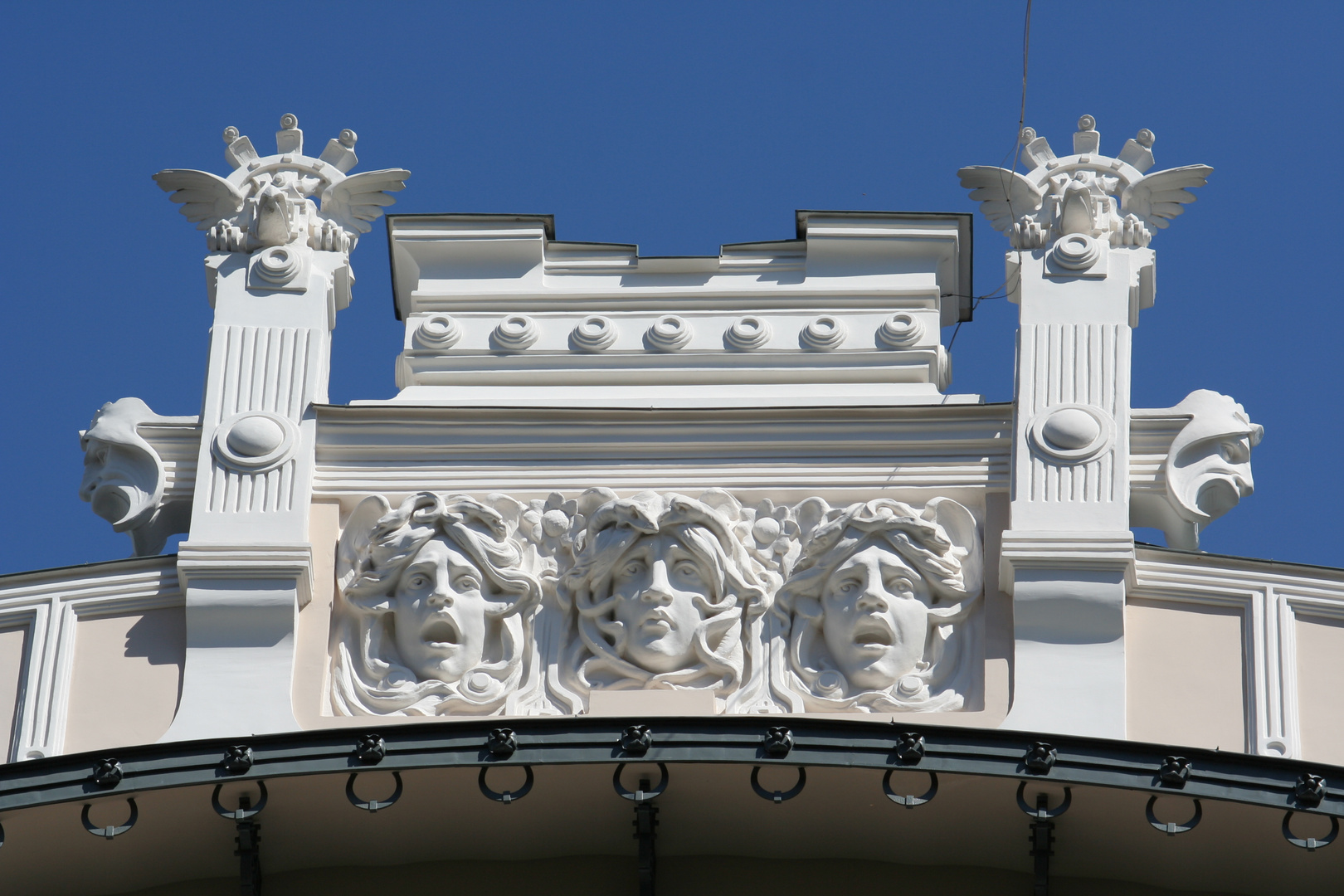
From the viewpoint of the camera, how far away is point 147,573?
1320 centimetres

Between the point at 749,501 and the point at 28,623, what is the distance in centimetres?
311

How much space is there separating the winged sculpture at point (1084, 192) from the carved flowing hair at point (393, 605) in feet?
9.10

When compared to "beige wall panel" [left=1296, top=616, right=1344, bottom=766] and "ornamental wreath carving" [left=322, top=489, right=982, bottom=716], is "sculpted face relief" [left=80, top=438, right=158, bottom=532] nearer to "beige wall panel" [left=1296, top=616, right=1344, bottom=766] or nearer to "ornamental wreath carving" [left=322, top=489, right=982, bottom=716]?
"ornamental wreath carving" [left=322, top=489, right=982, bottom=716]

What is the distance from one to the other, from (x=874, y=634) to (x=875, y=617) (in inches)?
2.9

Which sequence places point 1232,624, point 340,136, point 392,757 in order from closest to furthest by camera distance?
point 392,757 < point 1232,624 < point 340,136

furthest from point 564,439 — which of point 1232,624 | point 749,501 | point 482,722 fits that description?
point 1232,624

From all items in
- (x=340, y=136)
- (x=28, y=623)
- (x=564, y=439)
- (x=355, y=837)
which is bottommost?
(x=355, y=837)

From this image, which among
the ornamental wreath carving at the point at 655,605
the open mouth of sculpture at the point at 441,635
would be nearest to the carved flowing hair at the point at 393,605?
the ornamental wreath carving at the point at 655,605

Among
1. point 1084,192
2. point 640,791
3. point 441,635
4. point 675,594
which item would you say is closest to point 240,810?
point 441,635

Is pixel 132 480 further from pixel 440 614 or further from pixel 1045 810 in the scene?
pixel 1045 810

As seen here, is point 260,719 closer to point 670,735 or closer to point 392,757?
point 392,757

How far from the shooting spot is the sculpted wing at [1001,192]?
14062 mm

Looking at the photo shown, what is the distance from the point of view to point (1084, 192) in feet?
45.6

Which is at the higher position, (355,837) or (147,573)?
(147,573)
